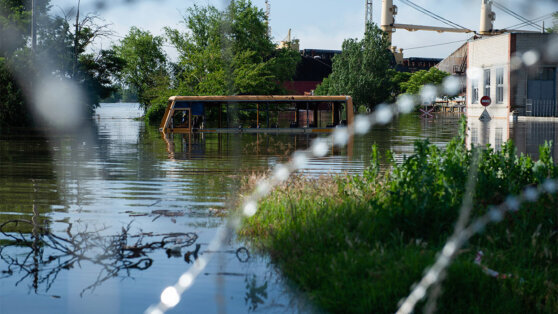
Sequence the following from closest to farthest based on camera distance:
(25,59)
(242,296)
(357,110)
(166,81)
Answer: (242,296) → (25,59) → (166,81) → (357,110)

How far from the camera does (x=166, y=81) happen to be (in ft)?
227

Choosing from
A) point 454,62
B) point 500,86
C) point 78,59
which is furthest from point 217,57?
point 454,62

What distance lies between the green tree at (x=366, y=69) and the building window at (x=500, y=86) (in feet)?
78.1

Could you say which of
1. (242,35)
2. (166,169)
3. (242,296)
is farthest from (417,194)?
(242,35)

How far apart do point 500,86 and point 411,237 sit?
164 feet

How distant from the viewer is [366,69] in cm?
7938

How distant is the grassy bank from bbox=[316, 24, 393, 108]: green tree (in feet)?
233

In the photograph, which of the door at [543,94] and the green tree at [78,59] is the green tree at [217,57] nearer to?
the green tree at [78,59]

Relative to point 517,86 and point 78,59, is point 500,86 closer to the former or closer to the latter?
point 517,86

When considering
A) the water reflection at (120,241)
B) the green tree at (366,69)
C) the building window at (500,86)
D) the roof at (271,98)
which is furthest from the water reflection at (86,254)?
the green tree at (366,69)

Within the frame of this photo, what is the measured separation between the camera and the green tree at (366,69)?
79188 mm

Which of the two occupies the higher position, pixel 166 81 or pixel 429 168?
pixel 166 81

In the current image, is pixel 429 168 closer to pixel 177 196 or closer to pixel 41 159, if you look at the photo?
pixel 177 196

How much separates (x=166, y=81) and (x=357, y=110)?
29471mm
